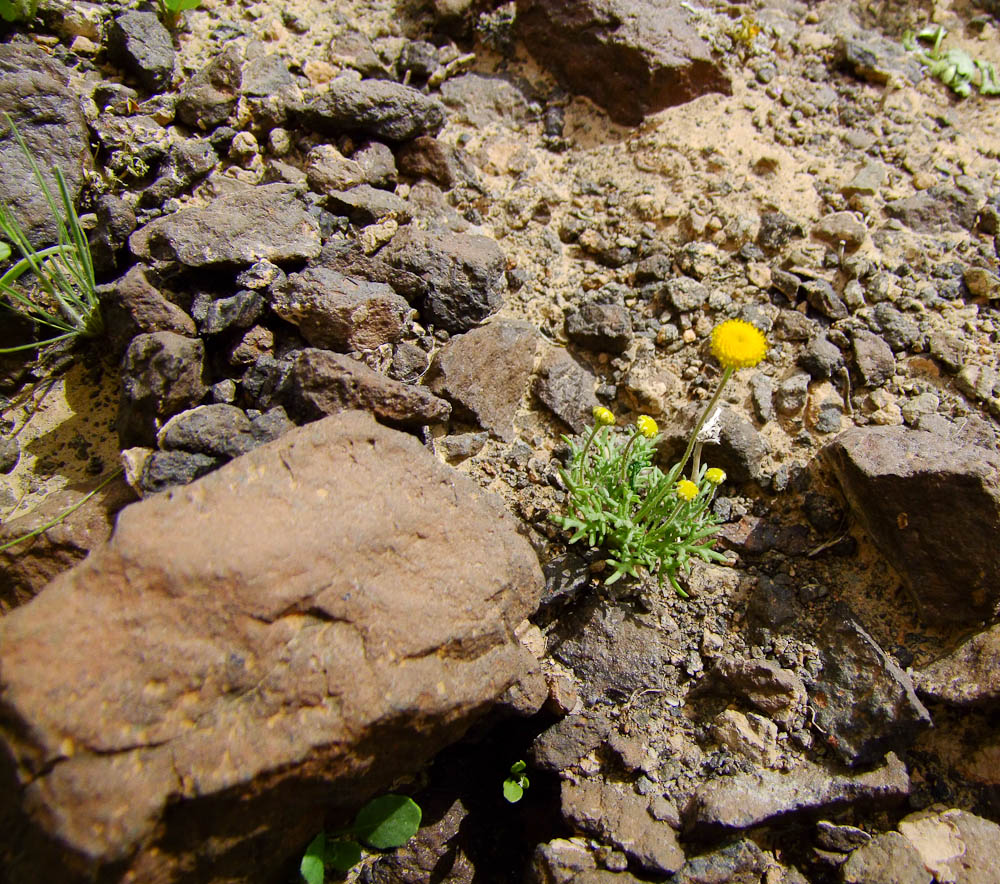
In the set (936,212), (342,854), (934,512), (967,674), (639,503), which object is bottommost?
(342,854)

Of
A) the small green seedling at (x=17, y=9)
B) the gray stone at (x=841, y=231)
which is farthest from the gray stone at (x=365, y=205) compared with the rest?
the gray stone at (x=841, y=231)

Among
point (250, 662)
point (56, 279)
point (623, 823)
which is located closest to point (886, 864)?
point (623, 823)

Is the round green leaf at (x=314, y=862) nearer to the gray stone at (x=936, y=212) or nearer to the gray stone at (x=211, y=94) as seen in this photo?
the gray stone at (x=211, y=94)

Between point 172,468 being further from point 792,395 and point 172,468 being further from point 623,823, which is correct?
point 792,395

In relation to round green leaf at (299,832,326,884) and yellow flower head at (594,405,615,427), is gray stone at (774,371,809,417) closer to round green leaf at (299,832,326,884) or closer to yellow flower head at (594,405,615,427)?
yellow flower head at (594,405,615,427)

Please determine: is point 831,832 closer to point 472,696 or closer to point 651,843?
point 651,843
